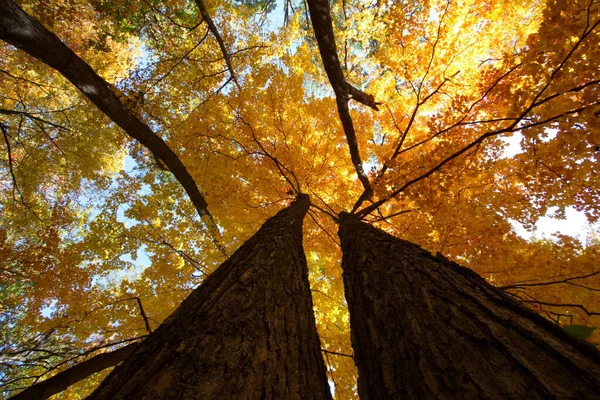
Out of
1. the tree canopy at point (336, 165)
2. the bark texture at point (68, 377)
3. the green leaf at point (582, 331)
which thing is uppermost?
the tree canopy at point (336, 165)

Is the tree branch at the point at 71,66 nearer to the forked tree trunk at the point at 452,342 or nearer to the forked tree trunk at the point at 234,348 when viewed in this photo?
the forked tree trunk at the point at 234,348

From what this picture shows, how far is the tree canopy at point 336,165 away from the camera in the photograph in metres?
4.16

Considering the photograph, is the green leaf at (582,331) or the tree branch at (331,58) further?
the tree branch at (331,58)

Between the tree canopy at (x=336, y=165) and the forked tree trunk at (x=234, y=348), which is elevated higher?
the tree canopy at (x=336, y=165)

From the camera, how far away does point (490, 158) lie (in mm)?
5488

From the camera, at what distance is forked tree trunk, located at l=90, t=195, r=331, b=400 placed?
1.03 m

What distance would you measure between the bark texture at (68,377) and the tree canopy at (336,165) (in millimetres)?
364

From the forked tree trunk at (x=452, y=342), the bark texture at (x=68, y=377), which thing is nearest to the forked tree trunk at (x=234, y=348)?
→ the forked tree trunk at (x=452, y=342)

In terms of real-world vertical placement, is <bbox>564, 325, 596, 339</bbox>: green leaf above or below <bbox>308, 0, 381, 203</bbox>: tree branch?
below

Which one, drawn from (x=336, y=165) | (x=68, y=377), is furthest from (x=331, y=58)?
(x=68, y=377)

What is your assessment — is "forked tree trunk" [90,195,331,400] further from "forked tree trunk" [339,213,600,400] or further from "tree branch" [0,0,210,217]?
"tree branch" [0,0,210,217]

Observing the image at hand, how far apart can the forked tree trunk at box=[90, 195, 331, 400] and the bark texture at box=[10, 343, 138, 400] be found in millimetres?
1691

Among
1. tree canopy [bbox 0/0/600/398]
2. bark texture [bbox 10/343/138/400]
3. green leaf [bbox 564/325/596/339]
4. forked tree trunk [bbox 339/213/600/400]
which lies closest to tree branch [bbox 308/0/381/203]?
tree canopy [bbox 0/0/600/398]

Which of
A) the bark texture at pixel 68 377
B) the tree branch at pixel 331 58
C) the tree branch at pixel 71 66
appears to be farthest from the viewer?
the tree branch at pixel 331 58
